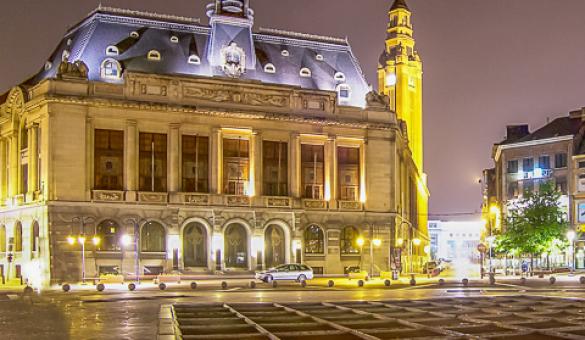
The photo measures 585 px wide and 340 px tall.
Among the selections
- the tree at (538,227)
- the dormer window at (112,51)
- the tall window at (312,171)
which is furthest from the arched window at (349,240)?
the dormer window at (112,51)

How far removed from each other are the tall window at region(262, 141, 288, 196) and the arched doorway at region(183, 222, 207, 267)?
797cm

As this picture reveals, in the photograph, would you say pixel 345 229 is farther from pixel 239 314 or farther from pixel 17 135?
pixel 239 314

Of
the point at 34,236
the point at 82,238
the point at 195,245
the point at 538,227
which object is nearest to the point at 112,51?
the point at 34,236

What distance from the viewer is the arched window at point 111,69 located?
258ft

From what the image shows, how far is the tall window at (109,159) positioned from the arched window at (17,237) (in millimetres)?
10245

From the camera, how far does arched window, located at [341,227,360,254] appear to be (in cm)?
8581

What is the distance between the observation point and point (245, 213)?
3189 inches

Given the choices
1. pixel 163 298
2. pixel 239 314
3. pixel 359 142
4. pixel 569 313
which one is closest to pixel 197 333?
pixel 239 314

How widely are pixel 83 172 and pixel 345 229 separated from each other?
90.1ft

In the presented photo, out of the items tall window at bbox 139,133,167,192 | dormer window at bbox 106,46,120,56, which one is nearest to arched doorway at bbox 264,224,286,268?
tall window at bbox 139,133,167,192

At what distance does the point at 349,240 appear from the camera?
283ft

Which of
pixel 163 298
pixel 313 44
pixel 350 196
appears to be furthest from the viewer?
pixel 313 44

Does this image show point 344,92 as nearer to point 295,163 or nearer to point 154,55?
point 295,163

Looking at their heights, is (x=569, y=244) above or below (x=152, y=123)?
below
